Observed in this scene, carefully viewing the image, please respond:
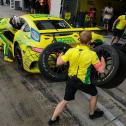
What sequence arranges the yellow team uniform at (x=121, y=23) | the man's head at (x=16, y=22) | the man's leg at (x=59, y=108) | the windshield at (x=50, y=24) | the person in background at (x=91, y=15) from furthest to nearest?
the person in background at (x=91, y=15)
the yellow team uniform at (x=121, y=23)
the man's head at (x=16, y=22)
the windshield at (x=50, y=24)
the man's leg at (x=59, y=108)

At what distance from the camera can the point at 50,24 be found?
26.4 feet

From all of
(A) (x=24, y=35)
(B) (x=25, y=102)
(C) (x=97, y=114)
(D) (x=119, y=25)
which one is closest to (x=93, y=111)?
(C) (x=97, y=114)

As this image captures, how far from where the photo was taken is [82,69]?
4633 mm

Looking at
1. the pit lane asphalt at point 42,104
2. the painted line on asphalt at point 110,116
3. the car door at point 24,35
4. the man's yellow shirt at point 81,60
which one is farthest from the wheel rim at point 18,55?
the man's yellow shirt at point 81,60

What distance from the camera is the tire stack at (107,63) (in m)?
4.98

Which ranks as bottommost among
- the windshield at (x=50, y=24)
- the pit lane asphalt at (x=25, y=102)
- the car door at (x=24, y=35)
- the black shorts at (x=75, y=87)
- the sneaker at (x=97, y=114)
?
the pit lane asphalt at (x=25, y=102)

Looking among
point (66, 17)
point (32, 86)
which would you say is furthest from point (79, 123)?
point (66, 17)

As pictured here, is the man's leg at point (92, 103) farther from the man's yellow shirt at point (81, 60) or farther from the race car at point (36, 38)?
the race car at point (36, 38)

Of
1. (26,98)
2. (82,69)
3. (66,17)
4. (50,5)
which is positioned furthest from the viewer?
(50,5)

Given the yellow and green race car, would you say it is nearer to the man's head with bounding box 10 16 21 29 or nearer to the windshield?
the windshield

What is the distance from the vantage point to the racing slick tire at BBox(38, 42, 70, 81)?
550cm

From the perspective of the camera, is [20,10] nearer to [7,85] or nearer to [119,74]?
[7,85]

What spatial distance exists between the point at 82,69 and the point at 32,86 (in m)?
2.42

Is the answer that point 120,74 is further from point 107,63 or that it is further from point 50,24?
point 50,24
